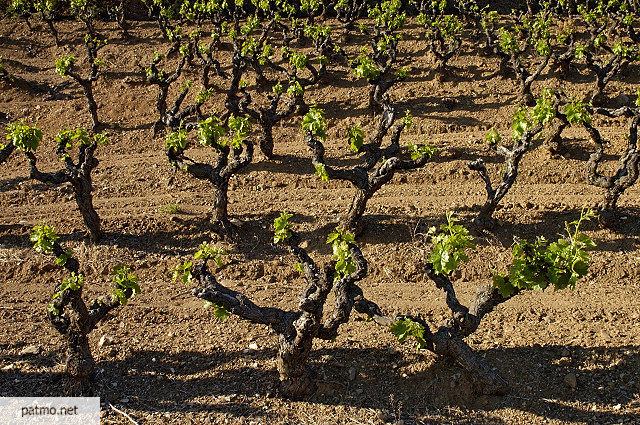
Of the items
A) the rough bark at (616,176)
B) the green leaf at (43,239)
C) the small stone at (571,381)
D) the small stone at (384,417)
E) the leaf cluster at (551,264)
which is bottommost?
the small stone at (384,417)

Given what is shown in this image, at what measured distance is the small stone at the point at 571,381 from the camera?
779cm

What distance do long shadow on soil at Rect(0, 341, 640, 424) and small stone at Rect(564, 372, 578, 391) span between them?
0.20ft

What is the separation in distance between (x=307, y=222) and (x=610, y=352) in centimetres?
595

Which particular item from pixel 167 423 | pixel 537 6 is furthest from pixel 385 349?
pixel 537 6

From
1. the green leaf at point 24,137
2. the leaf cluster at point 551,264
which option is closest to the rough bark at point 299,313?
the leaf cluster at point 551,264

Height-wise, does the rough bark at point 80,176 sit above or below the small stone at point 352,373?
above

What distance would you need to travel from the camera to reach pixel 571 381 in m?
7.81

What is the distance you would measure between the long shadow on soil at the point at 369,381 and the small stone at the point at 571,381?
0.20ft

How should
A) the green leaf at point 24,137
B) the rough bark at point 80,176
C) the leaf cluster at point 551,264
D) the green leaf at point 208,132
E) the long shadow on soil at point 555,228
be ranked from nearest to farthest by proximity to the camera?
the leaf cluster at point 551,264, the green leaf at point 24,137, the green leaf at point 208,132, the rough bark at point 80,176, the long shadow on soil at point 555,228

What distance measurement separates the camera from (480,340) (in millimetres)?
8719

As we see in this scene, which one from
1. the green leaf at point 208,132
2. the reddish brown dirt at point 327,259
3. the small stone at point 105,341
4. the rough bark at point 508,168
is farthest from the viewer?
the rough bark at point 508,168

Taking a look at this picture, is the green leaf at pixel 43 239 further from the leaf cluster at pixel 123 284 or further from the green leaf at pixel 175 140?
the green leaf at pixel 175 140

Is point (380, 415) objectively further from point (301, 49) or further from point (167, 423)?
point (301, 49)

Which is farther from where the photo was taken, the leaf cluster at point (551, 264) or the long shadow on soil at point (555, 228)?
the long shadow on soil at point (555, 228)
